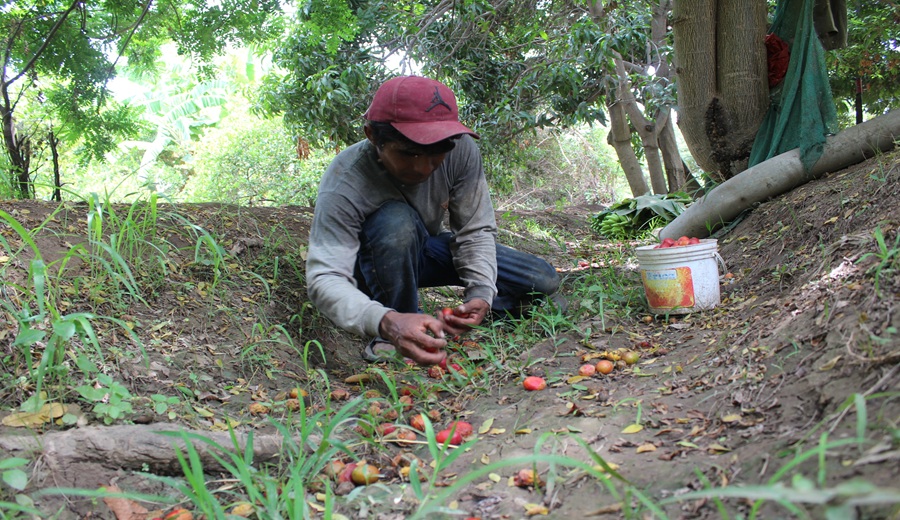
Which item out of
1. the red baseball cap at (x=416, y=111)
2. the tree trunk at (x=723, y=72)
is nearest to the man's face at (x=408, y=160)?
the red baseball cap at (x=416, y=111)

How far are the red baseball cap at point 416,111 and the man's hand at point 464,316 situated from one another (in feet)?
1.91

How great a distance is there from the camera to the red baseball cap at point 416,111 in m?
2.11

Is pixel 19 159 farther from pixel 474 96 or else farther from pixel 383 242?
pixel 474 96

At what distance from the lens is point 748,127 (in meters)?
3.85

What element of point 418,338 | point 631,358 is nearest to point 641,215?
point 631,358

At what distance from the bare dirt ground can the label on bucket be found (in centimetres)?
9

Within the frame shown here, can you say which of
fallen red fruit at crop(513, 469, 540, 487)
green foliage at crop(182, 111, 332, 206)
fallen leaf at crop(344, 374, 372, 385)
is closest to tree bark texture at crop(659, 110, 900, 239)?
fallen leaf at crop(344, 374, 372, 385)

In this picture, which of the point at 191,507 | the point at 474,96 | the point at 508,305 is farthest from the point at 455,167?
the point at 474,96

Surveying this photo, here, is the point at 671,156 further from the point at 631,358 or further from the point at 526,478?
the point at 526,478

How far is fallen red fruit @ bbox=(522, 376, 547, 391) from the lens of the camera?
6.76ft

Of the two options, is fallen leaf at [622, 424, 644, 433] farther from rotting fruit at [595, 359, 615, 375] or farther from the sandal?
the sandal

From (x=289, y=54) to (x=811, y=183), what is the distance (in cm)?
414

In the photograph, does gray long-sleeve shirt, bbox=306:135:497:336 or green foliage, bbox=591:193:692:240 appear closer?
gray long-sleeve shirt, bbox=306:135:497:336

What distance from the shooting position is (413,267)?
8.38ft
